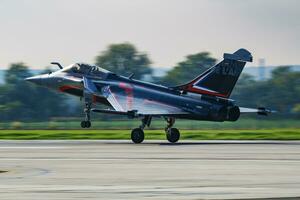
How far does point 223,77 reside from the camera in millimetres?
44906

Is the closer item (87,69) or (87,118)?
(87,118)

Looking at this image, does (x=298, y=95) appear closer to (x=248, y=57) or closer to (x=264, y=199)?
(x=248, y=57)

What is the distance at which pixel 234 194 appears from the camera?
21.0 meters

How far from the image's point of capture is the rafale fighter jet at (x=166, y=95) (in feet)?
147

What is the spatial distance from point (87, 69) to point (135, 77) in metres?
95.7

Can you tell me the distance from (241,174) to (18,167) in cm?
734

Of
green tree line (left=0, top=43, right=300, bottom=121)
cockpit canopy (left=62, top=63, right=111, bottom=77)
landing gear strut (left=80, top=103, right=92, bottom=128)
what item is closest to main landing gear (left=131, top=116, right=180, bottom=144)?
landing gear strut (left=80, top=103, right=92, bottom=128)

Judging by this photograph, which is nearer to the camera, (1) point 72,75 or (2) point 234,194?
(2) point 234,194

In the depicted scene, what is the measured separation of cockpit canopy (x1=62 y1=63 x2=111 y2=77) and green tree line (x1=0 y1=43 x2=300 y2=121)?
59.2 m

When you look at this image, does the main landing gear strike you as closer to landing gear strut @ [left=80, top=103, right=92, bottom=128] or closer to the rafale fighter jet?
the rafale fighter jet

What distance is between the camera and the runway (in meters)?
21.4

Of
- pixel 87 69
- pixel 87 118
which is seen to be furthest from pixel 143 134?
pixel 87 69

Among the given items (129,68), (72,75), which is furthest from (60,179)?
(129,68)

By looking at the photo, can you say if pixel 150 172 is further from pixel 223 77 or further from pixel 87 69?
pixel 87 69
